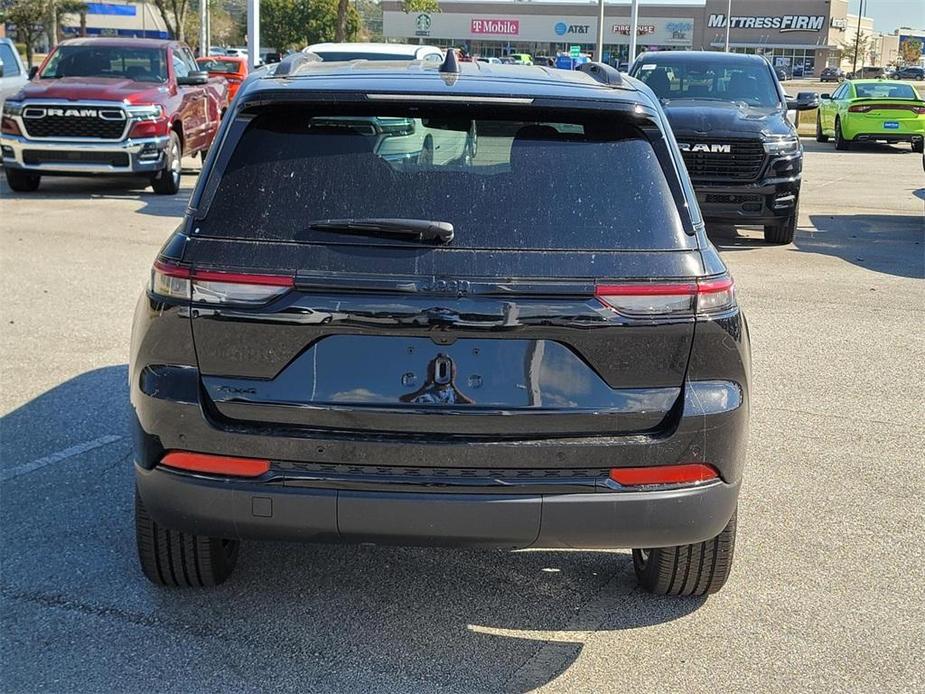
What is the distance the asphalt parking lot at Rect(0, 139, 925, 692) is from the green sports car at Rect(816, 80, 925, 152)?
71.4ft

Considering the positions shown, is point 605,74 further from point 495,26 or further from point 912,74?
point 495,26

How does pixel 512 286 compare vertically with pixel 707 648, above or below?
above

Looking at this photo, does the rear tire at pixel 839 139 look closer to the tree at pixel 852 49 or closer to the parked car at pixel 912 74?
the parked car at pixel 912 74

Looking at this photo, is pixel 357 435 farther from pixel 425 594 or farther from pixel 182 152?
pixel 182 152

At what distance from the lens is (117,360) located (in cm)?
708

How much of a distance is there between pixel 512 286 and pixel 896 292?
25.8 feet

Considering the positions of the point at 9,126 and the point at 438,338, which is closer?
the point at 438,338

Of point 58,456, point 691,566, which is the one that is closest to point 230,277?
point 691,566

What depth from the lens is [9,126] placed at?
14.4 meters

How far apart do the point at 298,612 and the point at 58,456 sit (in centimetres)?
200

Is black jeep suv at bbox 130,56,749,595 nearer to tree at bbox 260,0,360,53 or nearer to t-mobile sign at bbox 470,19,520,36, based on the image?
tree at bbox 260,0,360,53

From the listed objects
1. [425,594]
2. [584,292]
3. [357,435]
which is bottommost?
[425,594]

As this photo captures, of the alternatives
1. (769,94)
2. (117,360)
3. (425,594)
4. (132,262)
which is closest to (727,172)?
(769,94)

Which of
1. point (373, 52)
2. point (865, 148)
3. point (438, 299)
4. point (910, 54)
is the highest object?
point (910, 54)
